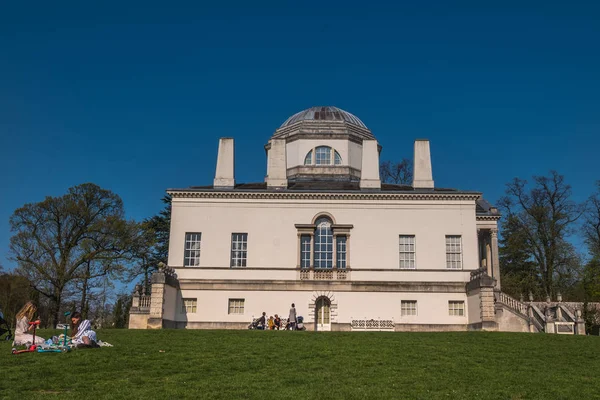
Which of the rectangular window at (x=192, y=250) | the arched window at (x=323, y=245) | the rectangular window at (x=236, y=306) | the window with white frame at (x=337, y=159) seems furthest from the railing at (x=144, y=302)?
the window with white frame at (x=337, y=159)

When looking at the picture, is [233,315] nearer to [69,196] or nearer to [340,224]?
[340,224]

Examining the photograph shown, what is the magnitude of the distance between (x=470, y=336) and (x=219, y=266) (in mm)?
16975

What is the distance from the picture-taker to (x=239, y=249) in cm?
3791

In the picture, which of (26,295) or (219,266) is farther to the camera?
(26,295)

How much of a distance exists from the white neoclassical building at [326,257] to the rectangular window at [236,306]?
0.06 meters

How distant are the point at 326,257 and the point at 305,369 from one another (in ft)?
70.6

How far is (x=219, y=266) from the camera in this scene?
37375 millimetres

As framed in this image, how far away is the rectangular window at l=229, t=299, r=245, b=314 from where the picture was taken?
3678cm

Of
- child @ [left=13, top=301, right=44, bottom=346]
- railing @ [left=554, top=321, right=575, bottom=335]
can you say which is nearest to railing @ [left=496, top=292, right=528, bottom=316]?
railing @ [left=554, top=321, right=575, bottom=335]

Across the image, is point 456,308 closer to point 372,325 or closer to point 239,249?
point 372,325

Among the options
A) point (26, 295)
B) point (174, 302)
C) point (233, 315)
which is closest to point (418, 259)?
point (233, 315)

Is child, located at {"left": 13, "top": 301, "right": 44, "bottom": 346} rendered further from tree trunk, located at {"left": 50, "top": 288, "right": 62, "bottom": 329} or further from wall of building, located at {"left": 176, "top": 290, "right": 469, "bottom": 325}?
tree trunk, located at {"left": 50, "top": 288, "right": 62, "bottom": 329}

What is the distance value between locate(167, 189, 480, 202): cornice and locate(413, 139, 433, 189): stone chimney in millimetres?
2320

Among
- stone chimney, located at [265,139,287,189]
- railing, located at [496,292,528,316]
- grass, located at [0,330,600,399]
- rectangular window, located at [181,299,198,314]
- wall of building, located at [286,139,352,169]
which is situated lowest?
grass, located at [0,330,600,399]
